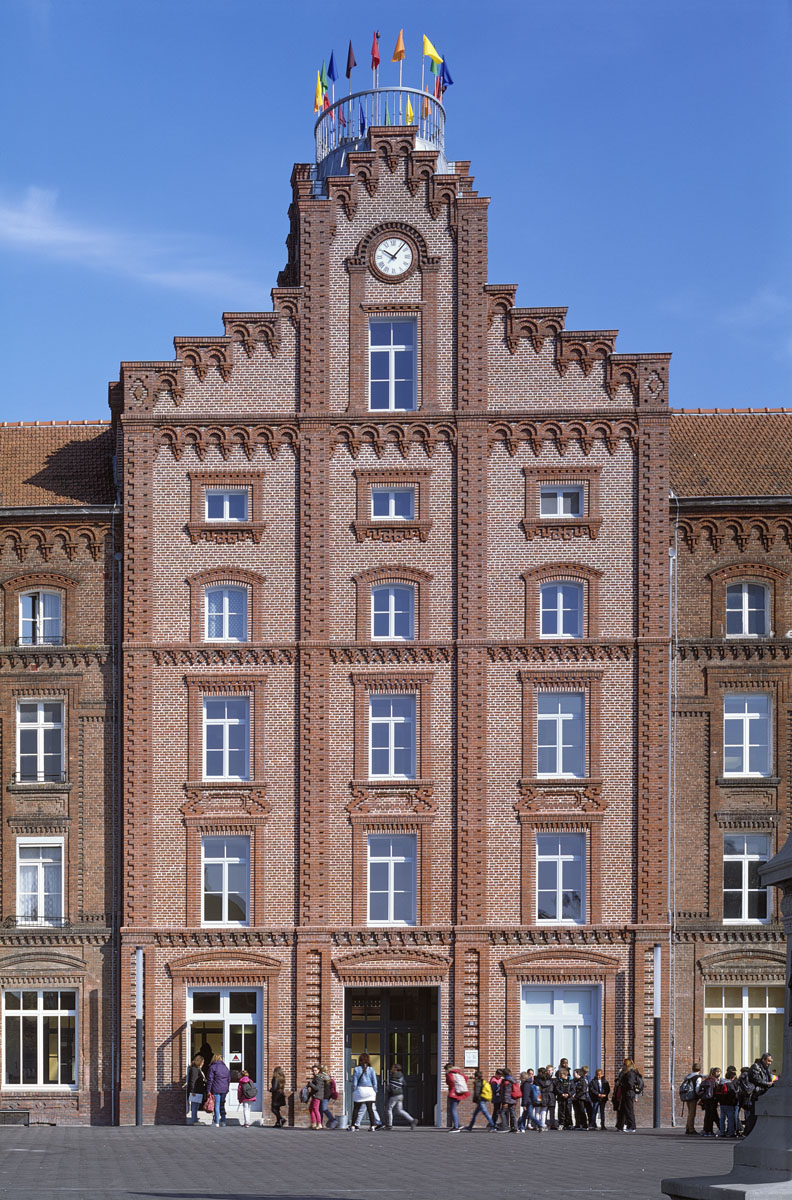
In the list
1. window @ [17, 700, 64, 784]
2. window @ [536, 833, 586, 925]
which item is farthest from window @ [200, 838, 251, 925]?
window @ [536, 833, 586, 925]

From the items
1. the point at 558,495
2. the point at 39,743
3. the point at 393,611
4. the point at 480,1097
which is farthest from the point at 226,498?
the point at 480,1097

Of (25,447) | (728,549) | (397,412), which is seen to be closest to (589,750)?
(728,549)

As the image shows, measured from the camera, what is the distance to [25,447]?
185 ft

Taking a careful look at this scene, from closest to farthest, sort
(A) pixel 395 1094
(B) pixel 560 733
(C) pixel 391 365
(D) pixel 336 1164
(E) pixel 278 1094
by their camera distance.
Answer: (D) pixel 336 1164 → (A) pixel 395 1094 → (E) pixel 278 1094 → (B) pixel 560 733 → (C) pixel 391 365

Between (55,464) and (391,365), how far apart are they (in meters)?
9.88

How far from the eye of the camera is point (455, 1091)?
49.0 meters

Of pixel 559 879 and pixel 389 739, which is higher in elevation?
pixel 389 739

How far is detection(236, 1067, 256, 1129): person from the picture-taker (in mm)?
48969

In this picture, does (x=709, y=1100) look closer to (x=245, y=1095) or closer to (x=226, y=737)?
(x=245, y=1095)

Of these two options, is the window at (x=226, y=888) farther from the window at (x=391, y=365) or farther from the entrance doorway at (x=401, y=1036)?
the window at (x=391, y=365)

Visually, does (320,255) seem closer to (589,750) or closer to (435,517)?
(435,517)

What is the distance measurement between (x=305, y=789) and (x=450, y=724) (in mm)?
4115

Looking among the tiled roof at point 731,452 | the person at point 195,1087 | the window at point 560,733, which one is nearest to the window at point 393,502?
the window at point 560,733

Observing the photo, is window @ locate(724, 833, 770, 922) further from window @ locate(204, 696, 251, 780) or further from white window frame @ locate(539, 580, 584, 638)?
window @ locate(204, 696, 251, 780)
